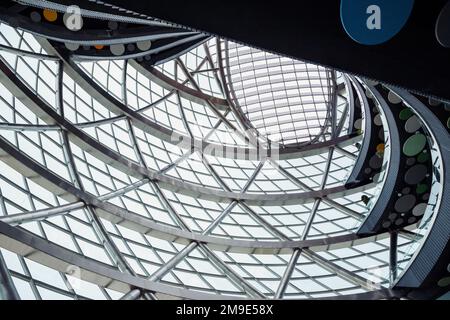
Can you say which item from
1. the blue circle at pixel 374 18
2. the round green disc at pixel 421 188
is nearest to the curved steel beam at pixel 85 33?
the round green disc at pixel 421 188

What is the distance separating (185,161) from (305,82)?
18725mm

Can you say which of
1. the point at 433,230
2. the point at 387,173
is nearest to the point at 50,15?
the point at 387,173

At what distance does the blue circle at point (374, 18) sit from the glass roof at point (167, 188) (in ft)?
38.7

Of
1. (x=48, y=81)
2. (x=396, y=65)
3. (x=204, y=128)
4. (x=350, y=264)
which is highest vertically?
(x=204, y=128)

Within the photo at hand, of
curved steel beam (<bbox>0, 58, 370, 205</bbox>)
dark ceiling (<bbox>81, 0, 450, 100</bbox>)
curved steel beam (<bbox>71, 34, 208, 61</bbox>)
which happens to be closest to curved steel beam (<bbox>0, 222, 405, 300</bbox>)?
curved steel beam (<bbox>0, 58, 370, 205</bbox>)

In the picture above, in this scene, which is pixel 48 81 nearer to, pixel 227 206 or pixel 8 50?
pixel 8 50

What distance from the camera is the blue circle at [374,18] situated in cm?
637

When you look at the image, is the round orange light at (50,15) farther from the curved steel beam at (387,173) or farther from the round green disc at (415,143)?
the round green disc at (415,143)

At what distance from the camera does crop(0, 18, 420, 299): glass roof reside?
56.2ft

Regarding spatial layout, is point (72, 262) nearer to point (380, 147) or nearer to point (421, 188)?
point (421, 188)

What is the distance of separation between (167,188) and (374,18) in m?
21.0

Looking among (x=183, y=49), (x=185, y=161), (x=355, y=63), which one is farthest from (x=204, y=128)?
(x=355, y=63)

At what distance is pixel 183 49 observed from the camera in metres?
27.8

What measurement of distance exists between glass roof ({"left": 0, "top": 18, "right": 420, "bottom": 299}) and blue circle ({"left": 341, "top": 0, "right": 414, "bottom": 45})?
1180 centimetres
